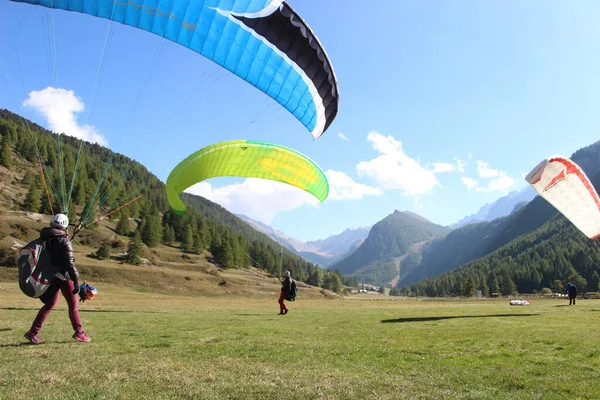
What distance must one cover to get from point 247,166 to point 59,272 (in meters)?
13.3

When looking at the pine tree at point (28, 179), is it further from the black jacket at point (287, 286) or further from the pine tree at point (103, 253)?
the black jacket at point (287, 286)

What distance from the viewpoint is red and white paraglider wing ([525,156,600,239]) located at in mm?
20922

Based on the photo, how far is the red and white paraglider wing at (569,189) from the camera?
20.9 meters

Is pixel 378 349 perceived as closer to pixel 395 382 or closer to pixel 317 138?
pixel 395 382

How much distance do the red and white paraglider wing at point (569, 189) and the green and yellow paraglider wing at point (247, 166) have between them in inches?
469

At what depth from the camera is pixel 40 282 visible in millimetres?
7441

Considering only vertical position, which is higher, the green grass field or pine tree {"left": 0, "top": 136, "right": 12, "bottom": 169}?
pine tree {"left": 0, "top": 136, "right": 12, "bottom": 169}

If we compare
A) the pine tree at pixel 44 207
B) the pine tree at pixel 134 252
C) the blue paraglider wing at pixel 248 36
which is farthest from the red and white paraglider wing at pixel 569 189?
the pine tree at pixel 44 207

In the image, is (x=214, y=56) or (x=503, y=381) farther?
(x=214, y=56)

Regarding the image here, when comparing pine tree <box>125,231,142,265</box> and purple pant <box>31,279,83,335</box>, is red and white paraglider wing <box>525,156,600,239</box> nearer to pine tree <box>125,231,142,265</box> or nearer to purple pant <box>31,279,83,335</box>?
purple pant <box>31,279,83,335</box>

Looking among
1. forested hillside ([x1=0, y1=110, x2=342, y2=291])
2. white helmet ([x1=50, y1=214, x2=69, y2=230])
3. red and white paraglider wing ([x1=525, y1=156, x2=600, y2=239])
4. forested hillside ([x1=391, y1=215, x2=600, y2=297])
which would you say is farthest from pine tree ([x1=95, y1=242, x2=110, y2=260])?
forested hillside ([x1=391, y1=215, x2=600, y2=297])

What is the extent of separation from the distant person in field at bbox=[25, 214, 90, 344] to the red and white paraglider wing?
22146 mm

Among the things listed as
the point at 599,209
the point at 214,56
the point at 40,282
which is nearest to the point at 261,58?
the point at 214,56

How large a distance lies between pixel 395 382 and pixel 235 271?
99111mm
